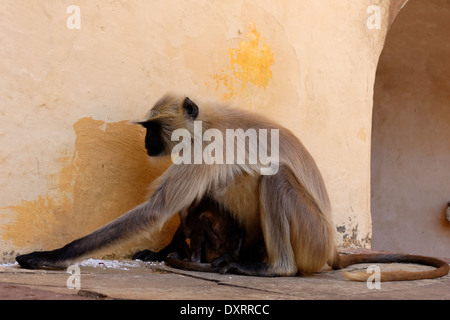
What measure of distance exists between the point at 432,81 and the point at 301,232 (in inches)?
214

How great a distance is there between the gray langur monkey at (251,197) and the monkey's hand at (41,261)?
7 centimetres

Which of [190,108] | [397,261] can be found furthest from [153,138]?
[397,261]

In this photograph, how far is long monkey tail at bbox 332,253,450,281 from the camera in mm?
2643

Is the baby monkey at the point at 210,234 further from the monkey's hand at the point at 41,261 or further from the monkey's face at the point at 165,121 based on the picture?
the monkey's hand at the point at 41,261

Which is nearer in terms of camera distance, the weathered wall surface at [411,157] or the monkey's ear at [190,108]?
the monkey's ear at [190,108]

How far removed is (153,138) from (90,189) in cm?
41

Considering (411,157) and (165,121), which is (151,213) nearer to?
(165,121)

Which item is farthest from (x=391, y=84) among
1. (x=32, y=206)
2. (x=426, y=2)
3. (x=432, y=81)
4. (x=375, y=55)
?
(x=32, y=206)

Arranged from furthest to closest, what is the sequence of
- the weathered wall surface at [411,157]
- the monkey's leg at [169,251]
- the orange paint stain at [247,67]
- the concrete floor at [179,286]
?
1. the weathered wall surface at [411,157]
2. the orange paint stain at [247,67]
3. the monkey's leg at [169,251]
4. the concrete floor at [179,286]

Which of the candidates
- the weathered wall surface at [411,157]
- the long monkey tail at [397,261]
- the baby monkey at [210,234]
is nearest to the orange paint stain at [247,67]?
the baby monkey at [210,234]

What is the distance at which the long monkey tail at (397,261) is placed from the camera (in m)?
2.64

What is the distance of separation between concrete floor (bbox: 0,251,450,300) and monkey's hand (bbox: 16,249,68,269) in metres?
0.03

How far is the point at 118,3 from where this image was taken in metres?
3.03
